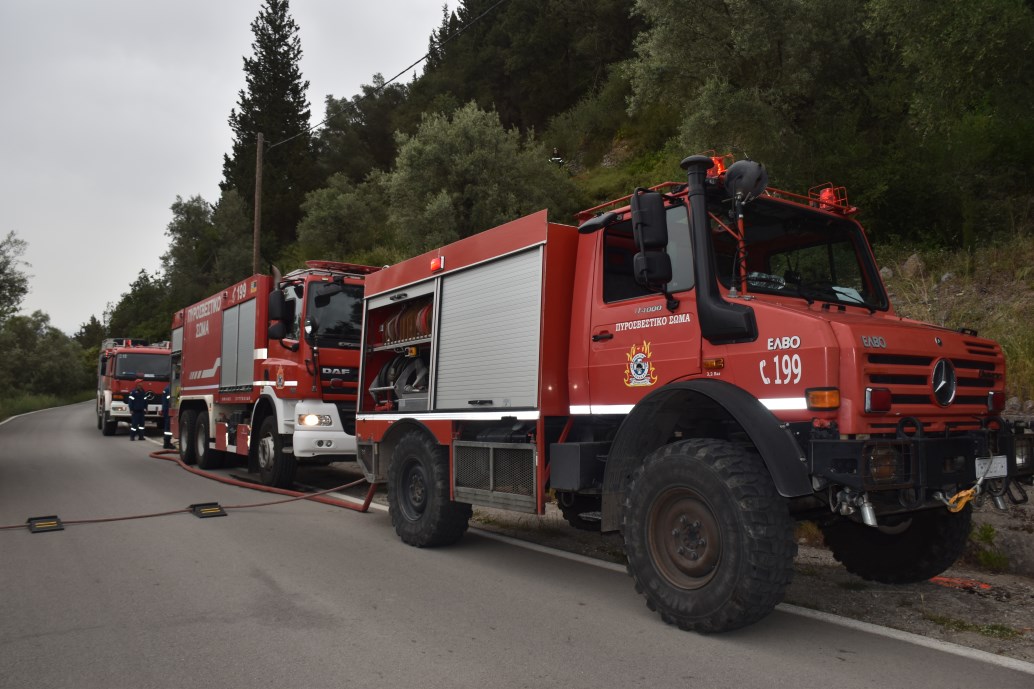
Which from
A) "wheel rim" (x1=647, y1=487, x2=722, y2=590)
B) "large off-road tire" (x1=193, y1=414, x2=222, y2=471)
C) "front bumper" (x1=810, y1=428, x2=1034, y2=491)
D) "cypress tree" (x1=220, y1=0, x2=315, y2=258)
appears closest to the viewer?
"front bumper" (x1=810, y1=428, x2=1034, y2=491)

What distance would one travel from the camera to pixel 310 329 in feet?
34.2

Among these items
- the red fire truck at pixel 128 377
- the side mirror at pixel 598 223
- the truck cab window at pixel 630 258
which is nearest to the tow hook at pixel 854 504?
the truck cab window at pixel 630 258

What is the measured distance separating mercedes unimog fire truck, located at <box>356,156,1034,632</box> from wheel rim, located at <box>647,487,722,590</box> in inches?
0.4

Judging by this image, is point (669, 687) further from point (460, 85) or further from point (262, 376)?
point (460, 85)

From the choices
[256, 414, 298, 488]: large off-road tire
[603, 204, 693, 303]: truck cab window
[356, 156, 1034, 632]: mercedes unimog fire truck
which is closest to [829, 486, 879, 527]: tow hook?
[356, 156, 1034, 632]: mercedes unimog fire truck

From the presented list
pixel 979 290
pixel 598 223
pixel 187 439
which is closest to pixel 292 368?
pixel 187 439

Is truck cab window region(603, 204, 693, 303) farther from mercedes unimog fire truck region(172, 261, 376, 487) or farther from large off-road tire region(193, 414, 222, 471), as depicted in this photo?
large off-road tire region(193, 414, 222, 471)

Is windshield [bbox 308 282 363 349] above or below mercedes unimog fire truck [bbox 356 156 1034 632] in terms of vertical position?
above

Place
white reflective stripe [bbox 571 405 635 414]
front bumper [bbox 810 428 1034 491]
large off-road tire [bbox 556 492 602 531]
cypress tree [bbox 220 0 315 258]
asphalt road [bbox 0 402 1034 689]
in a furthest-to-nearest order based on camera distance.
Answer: cypress tree [bbox 220 0 315 258] < large off-road tire [bbox 556 492 602 531] < white reflective stripe [bbox 571 405 635 414] < front bumper [bbox 810 428 1034 491] < asphalt road [bbox 0 402 1034 689]

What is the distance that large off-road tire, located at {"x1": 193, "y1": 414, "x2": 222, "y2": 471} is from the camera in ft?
45.2

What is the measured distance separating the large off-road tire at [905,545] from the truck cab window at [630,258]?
1914 mm

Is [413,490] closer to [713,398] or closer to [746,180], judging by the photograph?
[713,398]

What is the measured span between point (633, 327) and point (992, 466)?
7.55 ft

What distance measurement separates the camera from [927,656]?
4.16 metres
